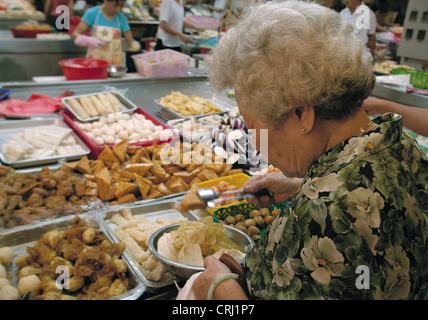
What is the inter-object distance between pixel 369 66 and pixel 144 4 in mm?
9867

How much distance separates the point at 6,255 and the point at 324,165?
150 cm

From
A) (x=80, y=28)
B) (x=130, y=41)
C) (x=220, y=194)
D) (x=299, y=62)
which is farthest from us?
(x=130, y=41)

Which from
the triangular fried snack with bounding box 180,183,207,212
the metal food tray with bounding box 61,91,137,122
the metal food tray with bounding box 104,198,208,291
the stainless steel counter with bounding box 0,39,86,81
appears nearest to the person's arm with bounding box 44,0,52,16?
the stainless steel counter with bounding box 0,39,86,81

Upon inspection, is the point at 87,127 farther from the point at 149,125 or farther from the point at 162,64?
the point at 162,64

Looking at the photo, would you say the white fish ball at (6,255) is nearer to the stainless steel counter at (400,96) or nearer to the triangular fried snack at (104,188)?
the triangular fried snack at (104,188)

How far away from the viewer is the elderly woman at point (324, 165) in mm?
887

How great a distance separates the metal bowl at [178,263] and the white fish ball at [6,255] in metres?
0.68

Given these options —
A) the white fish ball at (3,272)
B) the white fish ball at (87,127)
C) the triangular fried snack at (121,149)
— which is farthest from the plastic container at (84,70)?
the white fish ball at (3,272)

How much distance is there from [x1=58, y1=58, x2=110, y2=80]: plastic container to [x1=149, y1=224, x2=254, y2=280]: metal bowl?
287 cm

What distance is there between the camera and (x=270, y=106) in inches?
42.2

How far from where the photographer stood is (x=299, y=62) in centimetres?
99

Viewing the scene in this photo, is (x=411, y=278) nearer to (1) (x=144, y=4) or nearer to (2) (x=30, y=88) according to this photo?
(2) (x=30, y=88)

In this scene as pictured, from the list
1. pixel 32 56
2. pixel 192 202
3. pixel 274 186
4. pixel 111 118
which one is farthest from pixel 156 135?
pixel 32 56

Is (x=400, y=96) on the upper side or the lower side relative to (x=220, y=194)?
lower
